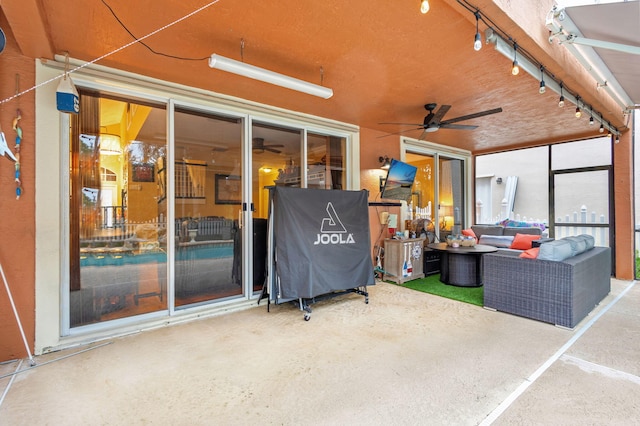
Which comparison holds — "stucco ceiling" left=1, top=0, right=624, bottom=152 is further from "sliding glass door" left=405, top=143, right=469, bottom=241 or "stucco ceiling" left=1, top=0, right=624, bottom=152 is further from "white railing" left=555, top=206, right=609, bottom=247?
"white railing" left=555, top=206, right=609, bottom=247

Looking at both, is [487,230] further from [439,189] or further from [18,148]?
[18,148]

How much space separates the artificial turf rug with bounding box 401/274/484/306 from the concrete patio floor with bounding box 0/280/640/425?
820 mm

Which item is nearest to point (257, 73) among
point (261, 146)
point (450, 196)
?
point (261, 146)

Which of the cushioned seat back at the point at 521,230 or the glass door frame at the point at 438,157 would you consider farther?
the cushioned seat back at the point at 521,230

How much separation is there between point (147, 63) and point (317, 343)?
10.6 feet

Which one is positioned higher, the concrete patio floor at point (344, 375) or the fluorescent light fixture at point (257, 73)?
the fluorescent light fixture at point (257, 73)

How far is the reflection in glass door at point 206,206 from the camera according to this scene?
12.0 ft

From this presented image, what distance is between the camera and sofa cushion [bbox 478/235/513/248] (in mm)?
6497

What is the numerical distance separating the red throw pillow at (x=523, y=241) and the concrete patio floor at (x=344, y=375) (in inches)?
97.7

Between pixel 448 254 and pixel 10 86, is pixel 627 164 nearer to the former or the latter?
pixel 448 254

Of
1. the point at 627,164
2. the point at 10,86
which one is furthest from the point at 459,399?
the point at 627,164

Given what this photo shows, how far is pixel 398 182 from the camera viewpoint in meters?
5.79

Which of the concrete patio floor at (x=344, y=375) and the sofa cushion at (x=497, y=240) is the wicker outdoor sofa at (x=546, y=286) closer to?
the concrete patio floor at (x=344, y=375)

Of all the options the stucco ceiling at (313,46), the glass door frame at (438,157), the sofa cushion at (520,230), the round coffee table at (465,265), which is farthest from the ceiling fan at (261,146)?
the sofa cushion at (520,230)
